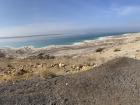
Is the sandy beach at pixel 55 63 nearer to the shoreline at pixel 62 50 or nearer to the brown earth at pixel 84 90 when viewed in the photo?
the brown earth at pixel 84 90

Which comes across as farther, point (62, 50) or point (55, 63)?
point (62, 50)

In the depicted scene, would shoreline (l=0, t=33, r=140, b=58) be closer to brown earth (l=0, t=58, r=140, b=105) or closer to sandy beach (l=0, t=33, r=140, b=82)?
sandy beach (l=0, t=33, r=140, b=82)

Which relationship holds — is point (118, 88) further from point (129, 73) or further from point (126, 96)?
point (129, 73)

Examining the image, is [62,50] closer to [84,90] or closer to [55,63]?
[55,63]

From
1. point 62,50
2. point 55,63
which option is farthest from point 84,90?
point 62,50

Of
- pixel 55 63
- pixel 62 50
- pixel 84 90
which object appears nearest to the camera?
pixel 84 90

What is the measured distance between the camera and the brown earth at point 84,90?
10559 millimetres

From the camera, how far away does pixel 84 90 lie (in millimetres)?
11508

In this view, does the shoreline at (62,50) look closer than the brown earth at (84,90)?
No

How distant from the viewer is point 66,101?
10.5m

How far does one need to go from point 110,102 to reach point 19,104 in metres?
3.11


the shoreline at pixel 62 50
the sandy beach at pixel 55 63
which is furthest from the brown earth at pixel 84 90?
the shoreline at pixel 62 50

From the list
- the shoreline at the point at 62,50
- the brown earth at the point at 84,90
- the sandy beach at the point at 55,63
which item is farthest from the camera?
the shoreline at the point at 62,50

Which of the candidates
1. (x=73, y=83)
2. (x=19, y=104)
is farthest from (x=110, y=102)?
(x=19, y=104)
